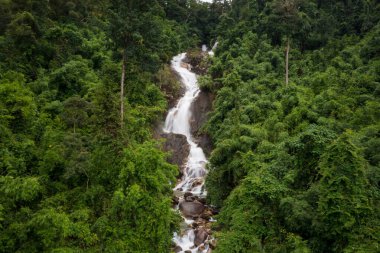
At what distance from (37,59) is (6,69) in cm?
393

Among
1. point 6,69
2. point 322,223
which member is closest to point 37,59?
point 6,69

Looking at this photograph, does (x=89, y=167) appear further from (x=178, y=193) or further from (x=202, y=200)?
(x=178, y=193)

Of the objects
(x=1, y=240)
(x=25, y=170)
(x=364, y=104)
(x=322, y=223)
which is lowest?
(x=1, y=240)

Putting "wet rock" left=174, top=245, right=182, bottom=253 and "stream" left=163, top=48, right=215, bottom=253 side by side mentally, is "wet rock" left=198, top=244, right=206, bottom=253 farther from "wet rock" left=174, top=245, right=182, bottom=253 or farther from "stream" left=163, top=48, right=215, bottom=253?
"wet rock" left=174, top=245, right=182, bottom=253

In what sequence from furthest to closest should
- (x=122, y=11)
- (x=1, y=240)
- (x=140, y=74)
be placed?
(x=140, y=74)
(x=122, y=11)
(x=1, y=240)

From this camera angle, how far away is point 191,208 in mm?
21672

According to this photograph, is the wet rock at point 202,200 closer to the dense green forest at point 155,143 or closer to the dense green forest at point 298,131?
the dense green forest at point 298,131

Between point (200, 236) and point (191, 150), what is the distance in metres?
11.8

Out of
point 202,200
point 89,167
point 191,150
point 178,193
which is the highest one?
point 89,167

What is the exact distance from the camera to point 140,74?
69.8 ft

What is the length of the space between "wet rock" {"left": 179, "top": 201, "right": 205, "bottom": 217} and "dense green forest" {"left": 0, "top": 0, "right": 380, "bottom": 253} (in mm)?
1487

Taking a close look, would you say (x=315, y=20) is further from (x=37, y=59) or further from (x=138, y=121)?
(x=37, y=59)

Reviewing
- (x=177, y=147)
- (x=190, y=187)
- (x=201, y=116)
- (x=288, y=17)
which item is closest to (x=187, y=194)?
(x=190, y=187)

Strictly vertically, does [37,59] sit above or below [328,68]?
below
